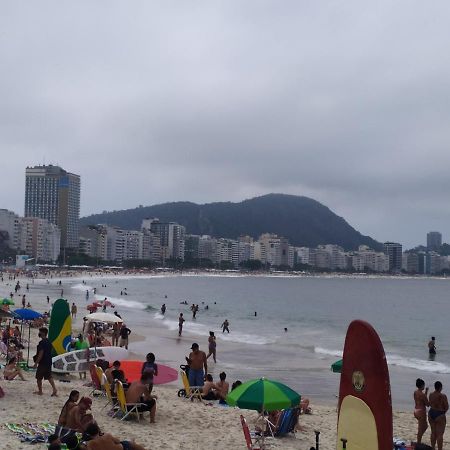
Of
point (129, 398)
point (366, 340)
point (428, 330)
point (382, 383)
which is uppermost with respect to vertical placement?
point (366, 340)

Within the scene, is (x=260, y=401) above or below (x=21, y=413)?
above

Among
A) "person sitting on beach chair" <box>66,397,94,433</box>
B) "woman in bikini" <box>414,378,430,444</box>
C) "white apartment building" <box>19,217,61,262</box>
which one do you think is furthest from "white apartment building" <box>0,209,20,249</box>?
"woman in bikini" <box>414,378,430,444</box>

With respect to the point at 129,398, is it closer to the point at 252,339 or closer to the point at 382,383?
the point at 382,383

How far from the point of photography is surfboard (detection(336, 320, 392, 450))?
584 centimetres

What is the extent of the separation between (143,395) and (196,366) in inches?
102

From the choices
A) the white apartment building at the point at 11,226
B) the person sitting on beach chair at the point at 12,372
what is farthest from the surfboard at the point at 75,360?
the white apartment building at the point at 11,226

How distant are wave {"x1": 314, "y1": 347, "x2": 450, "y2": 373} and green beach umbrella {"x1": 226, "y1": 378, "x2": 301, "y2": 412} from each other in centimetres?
1589

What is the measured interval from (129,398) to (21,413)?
1740 mm

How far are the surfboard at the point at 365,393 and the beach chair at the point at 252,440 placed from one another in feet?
7.27

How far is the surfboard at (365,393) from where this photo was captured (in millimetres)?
5844

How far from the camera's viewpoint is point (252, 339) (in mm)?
30031

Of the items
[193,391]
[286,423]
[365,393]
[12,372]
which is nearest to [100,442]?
[365,393]

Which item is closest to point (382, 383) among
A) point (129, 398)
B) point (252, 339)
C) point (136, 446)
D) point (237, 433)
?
point (136, 446)

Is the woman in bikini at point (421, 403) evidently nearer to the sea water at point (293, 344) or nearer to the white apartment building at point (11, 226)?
the sea water at point (293, 344)
